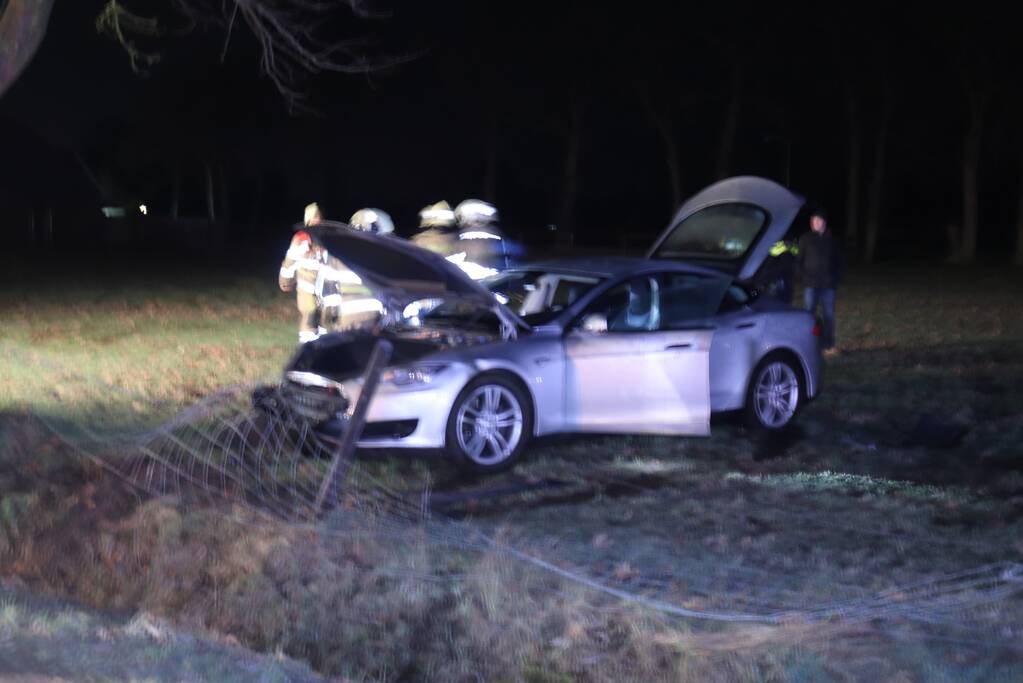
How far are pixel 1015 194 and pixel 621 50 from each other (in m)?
31.1

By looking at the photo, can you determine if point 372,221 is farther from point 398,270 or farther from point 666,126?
point 666,126

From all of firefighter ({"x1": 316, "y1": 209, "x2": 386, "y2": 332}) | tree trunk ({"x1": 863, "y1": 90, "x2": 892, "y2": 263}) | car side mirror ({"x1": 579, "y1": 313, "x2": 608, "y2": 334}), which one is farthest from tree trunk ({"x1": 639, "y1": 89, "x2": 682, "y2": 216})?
car side mirror ({"x1": 579, "y1": 313, "x2": 608, "y2": 334})

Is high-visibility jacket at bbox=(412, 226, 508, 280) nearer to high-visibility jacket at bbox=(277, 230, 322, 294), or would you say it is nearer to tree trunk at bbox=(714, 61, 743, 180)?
high-visibility jacket at bbox=(277, 230, 322, 294)

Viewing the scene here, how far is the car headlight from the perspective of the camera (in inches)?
301

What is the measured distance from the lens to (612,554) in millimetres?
6105

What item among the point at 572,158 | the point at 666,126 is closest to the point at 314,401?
the point at 666,126

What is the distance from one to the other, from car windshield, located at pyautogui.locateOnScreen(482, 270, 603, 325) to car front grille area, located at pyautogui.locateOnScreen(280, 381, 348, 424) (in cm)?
154

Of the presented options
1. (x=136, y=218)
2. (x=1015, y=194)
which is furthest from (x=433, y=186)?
(x=1015, y=194)

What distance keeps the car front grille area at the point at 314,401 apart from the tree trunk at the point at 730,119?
40.2 metres

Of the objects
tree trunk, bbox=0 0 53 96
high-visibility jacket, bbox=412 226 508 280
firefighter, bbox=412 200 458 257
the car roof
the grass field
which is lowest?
the grass field

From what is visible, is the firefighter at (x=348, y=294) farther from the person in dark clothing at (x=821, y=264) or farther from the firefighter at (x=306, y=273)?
the person in dark clothing at (x=821, y=264)

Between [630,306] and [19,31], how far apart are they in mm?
5480

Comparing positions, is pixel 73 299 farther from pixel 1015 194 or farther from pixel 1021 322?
pixel 1015 194

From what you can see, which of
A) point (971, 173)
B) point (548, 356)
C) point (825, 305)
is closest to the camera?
point (548, 356)
